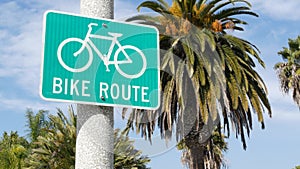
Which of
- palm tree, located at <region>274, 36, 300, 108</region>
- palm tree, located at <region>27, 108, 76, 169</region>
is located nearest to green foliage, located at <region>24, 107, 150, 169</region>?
palm tree, located at <region>27, 108, 76, 169</region>

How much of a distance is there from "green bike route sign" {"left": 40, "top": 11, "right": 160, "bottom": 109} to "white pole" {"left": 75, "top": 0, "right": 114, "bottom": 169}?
54 mm

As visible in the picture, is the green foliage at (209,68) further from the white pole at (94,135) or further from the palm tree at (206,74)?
the white pole at (94,135)

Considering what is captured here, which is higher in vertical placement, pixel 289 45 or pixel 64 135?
pixel 289 45

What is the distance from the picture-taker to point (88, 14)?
1.83m

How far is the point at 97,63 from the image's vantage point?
5.68 feet

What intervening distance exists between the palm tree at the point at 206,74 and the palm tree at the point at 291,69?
1287 centimetres

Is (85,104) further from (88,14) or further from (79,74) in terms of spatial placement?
(88,14)

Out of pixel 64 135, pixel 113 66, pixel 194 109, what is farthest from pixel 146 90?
pixel 64 135

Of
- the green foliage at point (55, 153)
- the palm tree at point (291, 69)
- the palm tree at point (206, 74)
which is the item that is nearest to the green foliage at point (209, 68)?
the palm tree at point (206, 74)

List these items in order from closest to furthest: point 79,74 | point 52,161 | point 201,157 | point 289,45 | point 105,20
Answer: point 79,74 < point 105,20 < point 201,157 < point 52,161 < point 289,45

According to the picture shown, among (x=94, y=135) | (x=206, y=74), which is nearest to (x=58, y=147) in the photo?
(x=206, y=74)

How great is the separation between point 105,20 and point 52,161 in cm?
1550

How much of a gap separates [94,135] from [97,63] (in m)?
0.30

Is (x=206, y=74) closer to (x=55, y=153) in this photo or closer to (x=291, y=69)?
(x=55, y=153)
